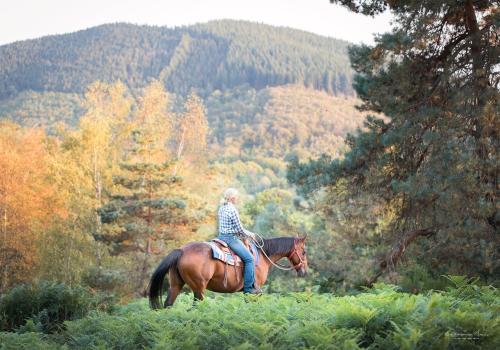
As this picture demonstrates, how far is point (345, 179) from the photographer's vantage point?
15438mm

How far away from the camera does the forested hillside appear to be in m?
104

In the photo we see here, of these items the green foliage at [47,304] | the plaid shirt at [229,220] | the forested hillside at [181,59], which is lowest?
the green foliage at [47,304]

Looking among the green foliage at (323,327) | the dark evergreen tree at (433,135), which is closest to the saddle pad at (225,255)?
the dark evergreen tree at (433,135)

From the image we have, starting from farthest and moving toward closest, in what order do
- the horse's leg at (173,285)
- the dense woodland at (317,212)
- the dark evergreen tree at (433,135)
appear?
the dark evergreen tree at (433,135) → the horse's leg at (173,285) → the dense woodland at (317,212)

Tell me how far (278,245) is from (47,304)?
425cm

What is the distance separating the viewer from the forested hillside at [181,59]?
104062mm

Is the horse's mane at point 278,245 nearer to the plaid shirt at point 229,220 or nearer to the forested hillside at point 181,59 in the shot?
the plaid shirt at point 229,220

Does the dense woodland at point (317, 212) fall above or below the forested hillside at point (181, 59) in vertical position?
below

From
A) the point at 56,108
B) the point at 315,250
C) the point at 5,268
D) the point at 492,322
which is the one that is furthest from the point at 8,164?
the point at 56,108

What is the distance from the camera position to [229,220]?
412 inches

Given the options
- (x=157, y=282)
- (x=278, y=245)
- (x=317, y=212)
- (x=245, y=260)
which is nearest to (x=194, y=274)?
(x=157, y=282)

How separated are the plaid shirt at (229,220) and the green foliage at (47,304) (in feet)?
7.37

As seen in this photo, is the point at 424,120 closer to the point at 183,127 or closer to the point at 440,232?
the point at 440,232

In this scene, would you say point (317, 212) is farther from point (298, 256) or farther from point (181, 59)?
point (181, 59)
